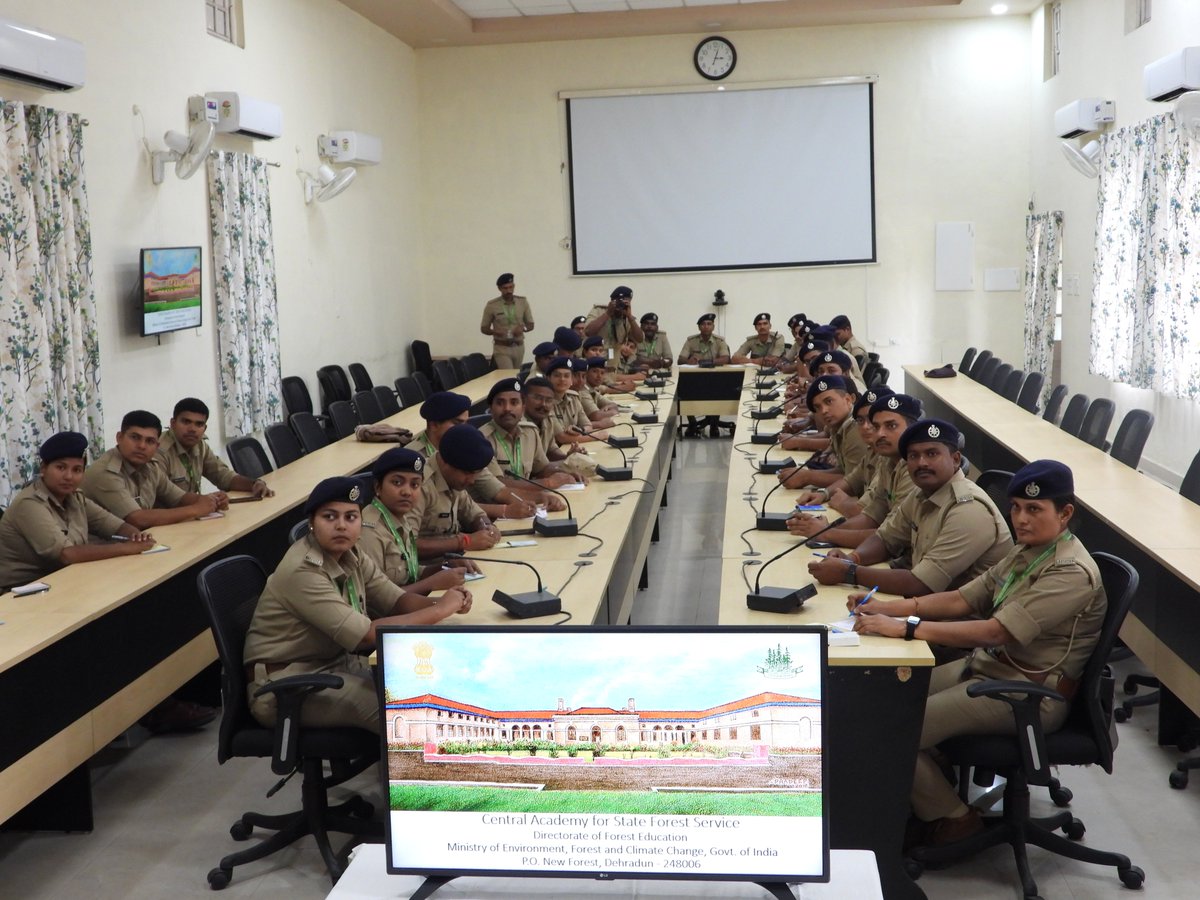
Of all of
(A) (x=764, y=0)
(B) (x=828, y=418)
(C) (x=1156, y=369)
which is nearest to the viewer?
(B) (x=828, y=418)

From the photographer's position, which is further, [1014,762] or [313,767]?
[313,767]

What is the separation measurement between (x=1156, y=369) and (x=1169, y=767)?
5386 millimetres

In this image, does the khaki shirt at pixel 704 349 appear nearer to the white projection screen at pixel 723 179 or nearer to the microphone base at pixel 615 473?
the white projection screen at pixel 723 179

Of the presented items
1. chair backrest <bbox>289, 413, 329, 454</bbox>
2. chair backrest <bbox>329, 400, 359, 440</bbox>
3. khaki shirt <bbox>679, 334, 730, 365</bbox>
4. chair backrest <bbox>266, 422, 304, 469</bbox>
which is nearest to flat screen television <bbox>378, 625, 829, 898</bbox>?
chair backrest <bbox>266, 422, 304, 469</bbox>

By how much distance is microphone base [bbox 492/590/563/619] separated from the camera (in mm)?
3754

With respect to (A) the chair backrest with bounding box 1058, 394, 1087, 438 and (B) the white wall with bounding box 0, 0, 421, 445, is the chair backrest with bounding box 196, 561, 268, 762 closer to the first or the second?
(B) the white wall with bounding box 0, 0, 421, 445

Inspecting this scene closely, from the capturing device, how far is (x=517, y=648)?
185 centimetres

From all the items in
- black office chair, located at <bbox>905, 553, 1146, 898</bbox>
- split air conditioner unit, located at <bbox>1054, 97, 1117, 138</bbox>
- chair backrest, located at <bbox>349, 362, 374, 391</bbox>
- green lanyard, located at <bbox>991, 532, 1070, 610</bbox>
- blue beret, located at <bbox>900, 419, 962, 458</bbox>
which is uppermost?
split air conditioner unit, located at <bbox>1054, 97, 1117, 138</bbox>

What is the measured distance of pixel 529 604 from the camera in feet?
12.3

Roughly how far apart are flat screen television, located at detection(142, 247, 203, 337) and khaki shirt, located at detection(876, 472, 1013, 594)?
5.03 metres

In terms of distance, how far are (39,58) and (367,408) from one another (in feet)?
11.1

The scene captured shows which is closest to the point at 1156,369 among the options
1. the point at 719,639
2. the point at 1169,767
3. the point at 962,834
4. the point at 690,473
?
the point at 690,473

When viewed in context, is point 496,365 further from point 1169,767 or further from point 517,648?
point 517,648

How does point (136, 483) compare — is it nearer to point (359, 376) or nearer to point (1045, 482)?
point (1045, 482)
